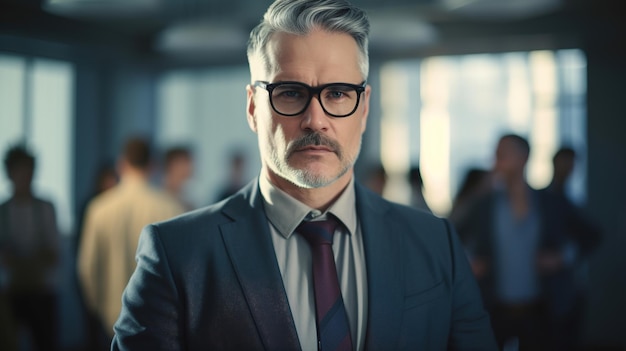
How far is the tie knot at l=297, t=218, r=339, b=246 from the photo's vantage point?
1366 millimetres

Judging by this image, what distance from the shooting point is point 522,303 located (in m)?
3.63

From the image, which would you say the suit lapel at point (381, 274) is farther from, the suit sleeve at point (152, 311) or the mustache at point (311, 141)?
the suit sleeve at point (152, 311)

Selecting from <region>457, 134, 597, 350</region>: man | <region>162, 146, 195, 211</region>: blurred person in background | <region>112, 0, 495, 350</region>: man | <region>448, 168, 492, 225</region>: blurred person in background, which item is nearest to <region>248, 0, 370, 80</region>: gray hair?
<region>112, 0, 495, 350</region>: man

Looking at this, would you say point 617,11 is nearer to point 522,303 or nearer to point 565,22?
point 565,22

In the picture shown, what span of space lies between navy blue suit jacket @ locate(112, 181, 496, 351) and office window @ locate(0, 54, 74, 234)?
5.62 metres

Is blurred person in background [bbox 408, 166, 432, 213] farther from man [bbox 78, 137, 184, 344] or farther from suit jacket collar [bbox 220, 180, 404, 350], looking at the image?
suit jacket collar [bbox 220, 180, 404, 350]

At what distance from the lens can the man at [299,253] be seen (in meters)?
1.27

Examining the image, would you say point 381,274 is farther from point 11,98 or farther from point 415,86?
point 415,86

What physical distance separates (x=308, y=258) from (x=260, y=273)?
12cm

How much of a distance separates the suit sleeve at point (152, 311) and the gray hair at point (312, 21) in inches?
17.5

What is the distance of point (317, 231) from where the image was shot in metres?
→ 1.38

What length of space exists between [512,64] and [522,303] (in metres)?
4.24

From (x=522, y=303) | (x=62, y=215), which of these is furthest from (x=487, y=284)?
(x=62, y=215)

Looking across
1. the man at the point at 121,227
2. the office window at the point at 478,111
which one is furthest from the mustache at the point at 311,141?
the office window at the point at 478,111
